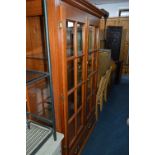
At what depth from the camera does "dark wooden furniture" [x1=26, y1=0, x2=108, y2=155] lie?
1057 mm

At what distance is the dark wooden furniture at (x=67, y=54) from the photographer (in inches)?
41.6

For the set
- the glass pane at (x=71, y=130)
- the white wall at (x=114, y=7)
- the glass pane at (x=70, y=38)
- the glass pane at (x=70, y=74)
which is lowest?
the glass pane at (x=71, y=130)

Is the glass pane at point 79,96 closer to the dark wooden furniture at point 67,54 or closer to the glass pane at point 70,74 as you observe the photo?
the dark wooden furniture at point 67,54

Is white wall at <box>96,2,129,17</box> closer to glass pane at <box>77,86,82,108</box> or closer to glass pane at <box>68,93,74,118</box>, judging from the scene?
glass pane at <box>77,86,82,108</box>

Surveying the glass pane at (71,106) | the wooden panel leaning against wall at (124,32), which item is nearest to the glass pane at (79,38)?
the glass pane at (71,106)

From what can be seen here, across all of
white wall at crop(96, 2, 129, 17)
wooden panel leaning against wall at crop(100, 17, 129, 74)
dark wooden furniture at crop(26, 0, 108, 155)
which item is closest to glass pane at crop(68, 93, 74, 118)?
dark wooden furniture at crop(26, 0, 108, 155)

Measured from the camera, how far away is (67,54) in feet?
4.05

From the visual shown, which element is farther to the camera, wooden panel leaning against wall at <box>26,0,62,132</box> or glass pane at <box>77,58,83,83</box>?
glass pane at <box>77,58,83,83</box>

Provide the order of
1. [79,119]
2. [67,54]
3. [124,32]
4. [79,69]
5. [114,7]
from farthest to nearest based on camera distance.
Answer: [114,7]
[124,32]
[79,119]
[79,69]
[67,54]

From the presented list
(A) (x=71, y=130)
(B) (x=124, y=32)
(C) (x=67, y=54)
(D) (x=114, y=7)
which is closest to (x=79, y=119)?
(A) (x=71, y=130)

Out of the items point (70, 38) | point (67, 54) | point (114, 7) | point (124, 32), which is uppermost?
point (114, 7)

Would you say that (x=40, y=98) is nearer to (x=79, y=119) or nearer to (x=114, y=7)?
(x=79, y=119)
